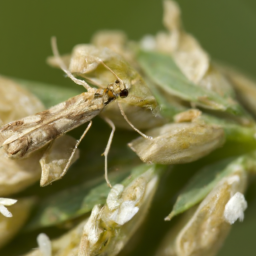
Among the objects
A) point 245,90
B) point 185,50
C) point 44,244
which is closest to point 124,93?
point 185,50

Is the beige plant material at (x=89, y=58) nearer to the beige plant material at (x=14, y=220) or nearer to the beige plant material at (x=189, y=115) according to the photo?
the beige plant material at (x=189, y=115)

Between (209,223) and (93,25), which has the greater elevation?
(93,25)

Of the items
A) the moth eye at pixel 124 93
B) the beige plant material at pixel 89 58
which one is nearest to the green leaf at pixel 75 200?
the moth eye at pixel 124 93

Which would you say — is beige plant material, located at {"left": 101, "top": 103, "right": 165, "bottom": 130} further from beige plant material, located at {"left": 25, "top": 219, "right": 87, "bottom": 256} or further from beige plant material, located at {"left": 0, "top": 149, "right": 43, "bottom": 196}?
beige plant material, located at {"left": 25, "top": 219, "right": 87, "bottom": 256}

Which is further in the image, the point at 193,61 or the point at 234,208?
the point at 193,61

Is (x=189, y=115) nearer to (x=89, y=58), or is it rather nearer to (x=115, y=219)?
(x=89, y=58)

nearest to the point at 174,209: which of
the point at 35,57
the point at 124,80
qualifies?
the point at 124,80

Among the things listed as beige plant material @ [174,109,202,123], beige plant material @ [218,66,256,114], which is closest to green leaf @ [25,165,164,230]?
beige plant material @ [174,109,202,123]
